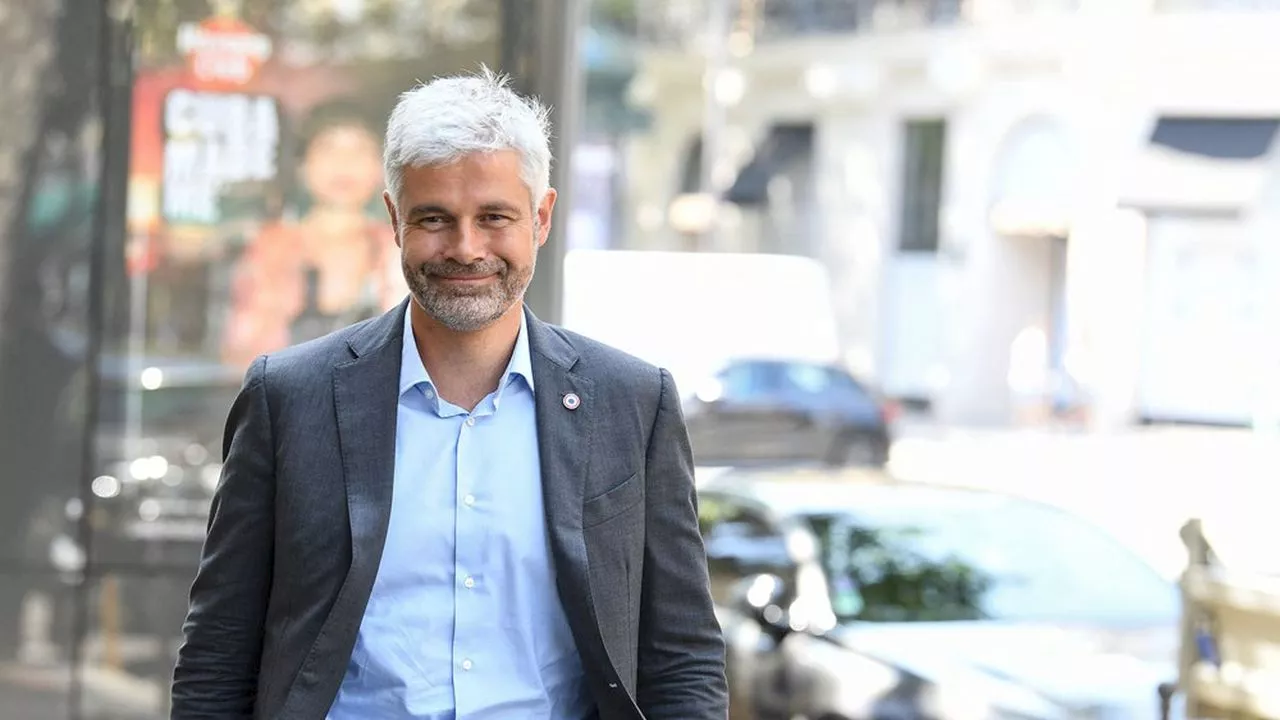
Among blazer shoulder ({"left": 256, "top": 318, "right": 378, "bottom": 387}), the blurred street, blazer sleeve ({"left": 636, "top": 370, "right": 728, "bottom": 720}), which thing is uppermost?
blazer shoulder ({"left": 256, "top": 318, "right": 378, "bottom": 387})

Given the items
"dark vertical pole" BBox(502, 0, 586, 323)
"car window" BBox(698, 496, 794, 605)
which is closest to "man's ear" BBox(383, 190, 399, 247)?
"dark vertical pole" BBox(502, 0, 586, 323)

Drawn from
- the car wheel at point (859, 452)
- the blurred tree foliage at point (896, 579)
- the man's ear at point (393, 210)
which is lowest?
the car wheel at point (859, 452)

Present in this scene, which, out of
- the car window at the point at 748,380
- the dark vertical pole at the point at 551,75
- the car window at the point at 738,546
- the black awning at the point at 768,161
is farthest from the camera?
the black awning at the point at 768,161

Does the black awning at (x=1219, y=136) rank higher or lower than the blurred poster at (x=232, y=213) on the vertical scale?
higher

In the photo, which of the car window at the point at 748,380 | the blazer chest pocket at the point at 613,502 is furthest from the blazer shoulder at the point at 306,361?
the car window at the point at 748,380

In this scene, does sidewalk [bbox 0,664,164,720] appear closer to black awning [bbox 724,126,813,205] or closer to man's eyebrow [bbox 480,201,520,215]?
man's eyebrow [bbox 480,201,520,215]

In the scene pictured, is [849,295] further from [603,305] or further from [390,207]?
[390,207]

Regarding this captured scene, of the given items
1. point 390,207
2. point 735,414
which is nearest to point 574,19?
point 390,207

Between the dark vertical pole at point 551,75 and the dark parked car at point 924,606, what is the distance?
197 cm

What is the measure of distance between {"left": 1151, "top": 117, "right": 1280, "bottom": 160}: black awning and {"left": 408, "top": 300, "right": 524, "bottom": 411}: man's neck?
26428 millimetres

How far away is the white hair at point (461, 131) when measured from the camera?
99.1 inches

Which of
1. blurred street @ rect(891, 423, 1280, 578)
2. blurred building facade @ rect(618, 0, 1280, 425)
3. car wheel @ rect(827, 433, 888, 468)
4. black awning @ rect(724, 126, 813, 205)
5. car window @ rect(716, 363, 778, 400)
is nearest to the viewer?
blurred street @ rect(891, 423, 1280, 578)

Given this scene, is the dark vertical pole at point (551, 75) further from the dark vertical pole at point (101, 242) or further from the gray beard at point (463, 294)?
the gray beard at point (463, 294)

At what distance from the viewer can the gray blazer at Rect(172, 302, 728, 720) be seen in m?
2.55
